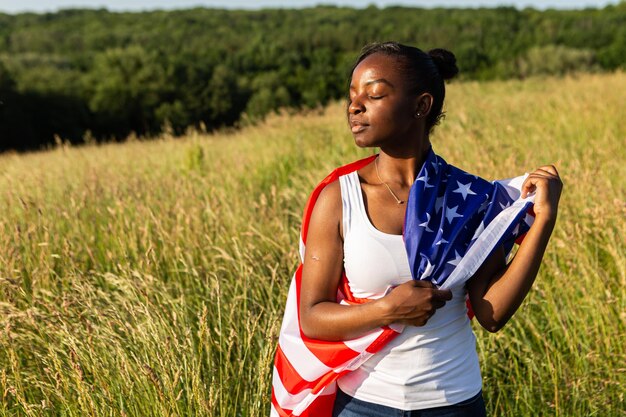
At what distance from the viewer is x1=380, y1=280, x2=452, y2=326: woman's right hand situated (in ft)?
4.39

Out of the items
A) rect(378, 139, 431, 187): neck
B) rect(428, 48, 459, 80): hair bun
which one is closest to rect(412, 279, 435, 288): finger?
rect(378, 139, 431, 187): neck

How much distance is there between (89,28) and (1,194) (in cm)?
8679

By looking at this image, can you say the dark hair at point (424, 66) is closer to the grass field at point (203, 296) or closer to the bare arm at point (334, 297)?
the bare arm at point (334, 297)

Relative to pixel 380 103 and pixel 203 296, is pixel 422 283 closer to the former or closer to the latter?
pixel 380 103

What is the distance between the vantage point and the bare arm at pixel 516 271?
1.46 m

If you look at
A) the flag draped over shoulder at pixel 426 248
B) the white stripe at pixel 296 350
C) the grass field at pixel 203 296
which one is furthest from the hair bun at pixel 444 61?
the grass field at pixel 203 296

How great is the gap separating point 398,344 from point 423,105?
1.80ft

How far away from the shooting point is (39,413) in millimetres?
2201

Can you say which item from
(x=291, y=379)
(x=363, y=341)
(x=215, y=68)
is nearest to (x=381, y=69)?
(x=363, y=341)

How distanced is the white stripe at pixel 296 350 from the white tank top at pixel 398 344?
3.3 inches

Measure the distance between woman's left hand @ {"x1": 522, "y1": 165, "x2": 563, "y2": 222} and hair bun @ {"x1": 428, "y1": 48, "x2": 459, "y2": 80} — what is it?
1.05ft

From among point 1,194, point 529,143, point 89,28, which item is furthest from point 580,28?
point 89,28

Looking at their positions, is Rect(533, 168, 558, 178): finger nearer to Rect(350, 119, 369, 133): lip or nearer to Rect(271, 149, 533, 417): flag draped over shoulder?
Rect(271, 149, 533, 417): flag draped over shoulder

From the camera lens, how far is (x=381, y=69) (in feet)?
4.76
